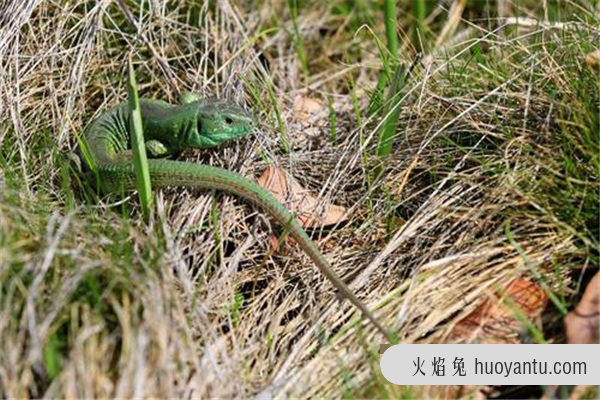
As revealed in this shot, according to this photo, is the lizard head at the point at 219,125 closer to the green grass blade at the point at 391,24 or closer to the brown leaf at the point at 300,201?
the brown leaf at the point at 300,201

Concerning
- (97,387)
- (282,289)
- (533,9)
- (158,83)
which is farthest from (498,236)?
(533,9)

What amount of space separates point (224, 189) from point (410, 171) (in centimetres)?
55

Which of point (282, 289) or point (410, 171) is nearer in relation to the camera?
point (282, 289)

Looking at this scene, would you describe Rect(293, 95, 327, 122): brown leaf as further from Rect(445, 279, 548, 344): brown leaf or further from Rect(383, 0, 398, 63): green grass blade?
Rect(445, 279, 548, 344): brown leaf

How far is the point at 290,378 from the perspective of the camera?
260cm

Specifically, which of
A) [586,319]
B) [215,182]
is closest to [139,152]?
[215,182]

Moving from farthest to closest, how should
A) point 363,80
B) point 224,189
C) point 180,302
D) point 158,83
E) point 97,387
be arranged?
point 363,80
point 158,83
point 224,189
point 180,302
point 97,387

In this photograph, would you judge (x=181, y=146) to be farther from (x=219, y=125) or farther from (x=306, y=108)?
(x=306, y=108)

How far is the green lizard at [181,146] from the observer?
3.02 metres

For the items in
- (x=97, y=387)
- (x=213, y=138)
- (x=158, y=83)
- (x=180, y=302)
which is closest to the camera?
(x=97, y=387)

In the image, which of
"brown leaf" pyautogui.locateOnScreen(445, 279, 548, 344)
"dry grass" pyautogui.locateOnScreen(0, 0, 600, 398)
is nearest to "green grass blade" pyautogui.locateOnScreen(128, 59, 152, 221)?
"dry grass" pyautogui.locateOnScreen(0, 0, 600, 398)

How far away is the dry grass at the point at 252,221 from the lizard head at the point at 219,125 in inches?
3.5

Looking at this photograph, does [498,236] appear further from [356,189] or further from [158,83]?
[158,83]

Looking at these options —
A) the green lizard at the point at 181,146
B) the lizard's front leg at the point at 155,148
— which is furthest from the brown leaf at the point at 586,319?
the lizard's front leg at the point at 155,148
